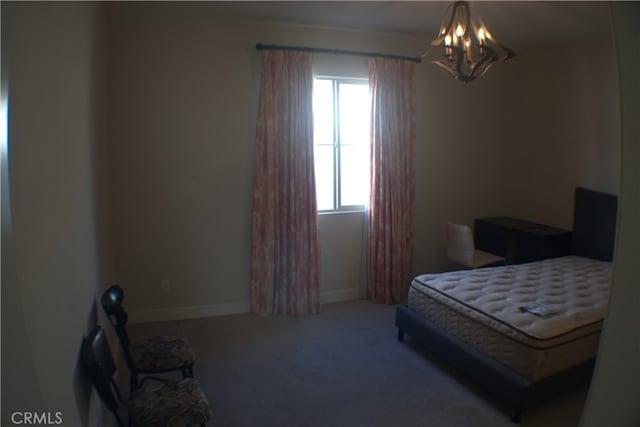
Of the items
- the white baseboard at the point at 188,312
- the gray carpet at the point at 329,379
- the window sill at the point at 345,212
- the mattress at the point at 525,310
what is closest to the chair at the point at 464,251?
the mattress at the point at 525,310

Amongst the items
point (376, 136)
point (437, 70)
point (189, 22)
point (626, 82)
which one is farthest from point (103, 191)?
point (437, 70)

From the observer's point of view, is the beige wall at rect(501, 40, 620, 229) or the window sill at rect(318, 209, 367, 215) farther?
the window sill at rect(318, 209, 367, 215)

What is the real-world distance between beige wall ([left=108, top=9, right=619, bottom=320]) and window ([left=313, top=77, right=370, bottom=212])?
21 cm

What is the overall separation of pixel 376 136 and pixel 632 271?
152 inches

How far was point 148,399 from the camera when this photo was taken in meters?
1.97

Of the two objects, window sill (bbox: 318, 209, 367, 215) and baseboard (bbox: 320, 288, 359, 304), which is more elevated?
window sill (bbox: 318, 209, 367, 215)

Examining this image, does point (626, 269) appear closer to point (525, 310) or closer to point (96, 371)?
point (96, 371)

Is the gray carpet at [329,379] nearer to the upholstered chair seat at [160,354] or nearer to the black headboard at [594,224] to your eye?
the upholstered chair seat at [160,354]

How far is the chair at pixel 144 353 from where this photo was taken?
236cm

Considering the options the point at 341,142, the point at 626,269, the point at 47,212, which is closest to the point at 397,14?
the point at 341,142

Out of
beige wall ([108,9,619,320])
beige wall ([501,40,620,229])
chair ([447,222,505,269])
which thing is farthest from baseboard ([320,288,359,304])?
beige wall ([501,40,620,229])

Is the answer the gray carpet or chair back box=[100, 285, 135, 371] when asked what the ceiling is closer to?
chair back box=[100, 285, 135, 371]

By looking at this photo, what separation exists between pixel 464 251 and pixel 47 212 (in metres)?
3.81
